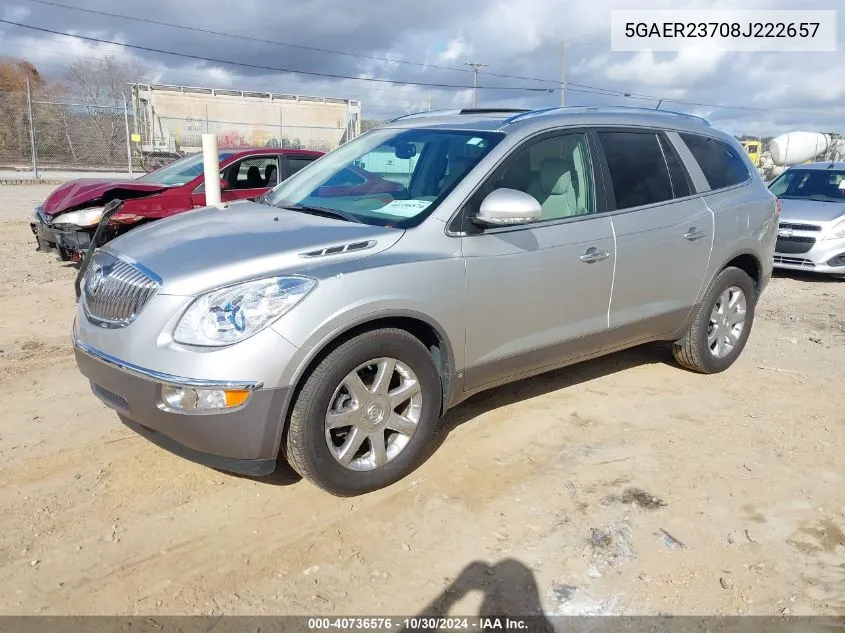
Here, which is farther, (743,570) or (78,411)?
(78,411)

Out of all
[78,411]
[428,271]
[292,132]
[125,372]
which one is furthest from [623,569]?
[292,132]

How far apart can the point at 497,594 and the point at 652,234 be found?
261 centimetres

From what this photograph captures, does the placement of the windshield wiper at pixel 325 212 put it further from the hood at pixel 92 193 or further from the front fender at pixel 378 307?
the hood at pixel 92 193

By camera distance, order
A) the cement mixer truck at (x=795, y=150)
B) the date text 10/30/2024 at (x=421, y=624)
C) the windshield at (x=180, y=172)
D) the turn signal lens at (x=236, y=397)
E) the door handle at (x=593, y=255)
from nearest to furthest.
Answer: the date text 10/30/2024 at (x=421, y=624) < the turn signal lens at (x=236, y=397) < the door handle at (x=593, y=255) < the windshield at (x=180, y=172) < the cement mixer truck at (x=795, y=150)

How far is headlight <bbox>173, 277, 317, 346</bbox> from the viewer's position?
2863mm

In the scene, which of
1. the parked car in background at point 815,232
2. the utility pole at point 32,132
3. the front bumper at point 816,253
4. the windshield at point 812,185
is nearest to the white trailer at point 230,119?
the utility pole at point 32,132

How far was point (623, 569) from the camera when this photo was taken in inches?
114

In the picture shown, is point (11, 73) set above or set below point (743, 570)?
above

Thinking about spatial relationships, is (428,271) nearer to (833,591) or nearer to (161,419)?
(161,419)

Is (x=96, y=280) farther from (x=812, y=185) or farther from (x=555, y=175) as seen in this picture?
(x=812, y=185)

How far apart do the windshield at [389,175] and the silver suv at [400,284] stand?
18 millimetres

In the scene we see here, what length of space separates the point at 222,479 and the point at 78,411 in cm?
136

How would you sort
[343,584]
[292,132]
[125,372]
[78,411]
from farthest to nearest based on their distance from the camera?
[292,132] < [78,411] < [125,372] < [343,584]

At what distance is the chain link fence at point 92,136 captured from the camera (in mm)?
23984
